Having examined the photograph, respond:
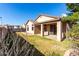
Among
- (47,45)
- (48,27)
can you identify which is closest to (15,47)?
(47,45)

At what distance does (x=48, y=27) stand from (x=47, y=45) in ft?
0.98

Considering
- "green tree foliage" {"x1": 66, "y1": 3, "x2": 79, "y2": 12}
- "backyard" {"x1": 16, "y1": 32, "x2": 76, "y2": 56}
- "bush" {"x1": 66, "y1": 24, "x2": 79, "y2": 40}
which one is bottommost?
"backyard" {"x1": 16, "y1": 32, "x2": 76, "y2": 56}

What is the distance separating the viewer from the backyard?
3.82 meters

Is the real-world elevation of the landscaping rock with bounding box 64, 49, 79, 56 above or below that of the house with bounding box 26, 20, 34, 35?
below

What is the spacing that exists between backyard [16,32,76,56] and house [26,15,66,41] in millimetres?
83

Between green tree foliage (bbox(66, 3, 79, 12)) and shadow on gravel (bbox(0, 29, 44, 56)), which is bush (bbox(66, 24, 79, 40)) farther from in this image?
shadow on gravel (bbox(0, 29, 44, 56))

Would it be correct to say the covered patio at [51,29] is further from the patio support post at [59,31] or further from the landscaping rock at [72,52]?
the landscaping rock at [72,52]

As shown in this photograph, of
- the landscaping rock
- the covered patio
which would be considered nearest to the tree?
the covered patio

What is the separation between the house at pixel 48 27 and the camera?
3.83m

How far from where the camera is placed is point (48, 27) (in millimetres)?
3867

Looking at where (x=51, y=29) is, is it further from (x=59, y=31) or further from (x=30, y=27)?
(x=30, y=27)

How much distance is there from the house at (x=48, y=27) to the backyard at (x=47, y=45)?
0.27 ft

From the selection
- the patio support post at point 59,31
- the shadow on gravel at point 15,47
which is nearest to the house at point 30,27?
the shadow on gravel at point 15,47

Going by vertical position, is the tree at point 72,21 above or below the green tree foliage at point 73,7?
below
